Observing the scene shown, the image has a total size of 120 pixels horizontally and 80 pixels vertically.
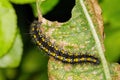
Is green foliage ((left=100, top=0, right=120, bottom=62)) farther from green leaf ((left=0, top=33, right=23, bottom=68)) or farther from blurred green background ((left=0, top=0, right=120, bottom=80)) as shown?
green leaf ((left=0, top=33, right=23, bottom=68))

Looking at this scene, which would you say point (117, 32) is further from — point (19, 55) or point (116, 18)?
point (19, 55)

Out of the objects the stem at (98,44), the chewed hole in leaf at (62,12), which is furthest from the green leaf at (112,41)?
the stem at (98,44)

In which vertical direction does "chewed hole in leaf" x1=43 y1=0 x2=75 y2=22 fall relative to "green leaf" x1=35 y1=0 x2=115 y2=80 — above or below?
above

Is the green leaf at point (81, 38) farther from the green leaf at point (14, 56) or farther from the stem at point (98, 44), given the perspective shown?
the green leaf at point (14, 56)

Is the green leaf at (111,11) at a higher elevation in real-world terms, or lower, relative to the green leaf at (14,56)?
higher

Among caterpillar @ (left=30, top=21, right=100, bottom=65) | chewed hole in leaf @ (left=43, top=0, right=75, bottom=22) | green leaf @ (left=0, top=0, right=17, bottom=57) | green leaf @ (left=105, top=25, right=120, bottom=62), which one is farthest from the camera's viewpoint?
green leaf @ (left=105, top=25, right=120, bottom=62)

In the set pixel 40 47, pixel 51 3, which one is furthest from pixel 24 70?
pixel 51 3

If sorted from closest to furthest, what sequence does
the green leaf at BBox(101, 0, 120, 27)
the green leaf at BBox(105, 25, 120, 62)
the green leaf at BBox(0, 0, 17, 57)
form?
the green leaf at BBox(0, 0, 17, 57), the green leaf at BBox(101, 0, 120, 27), the green leaf at BBox(105, 25, 120, 62)

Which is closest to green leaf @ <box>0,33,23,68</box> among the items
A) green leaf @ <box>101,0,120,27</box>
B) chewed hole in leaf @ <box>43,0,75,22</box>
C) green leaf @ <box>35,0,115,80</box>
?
green leaf @ <box>35,0,115,80</box>
